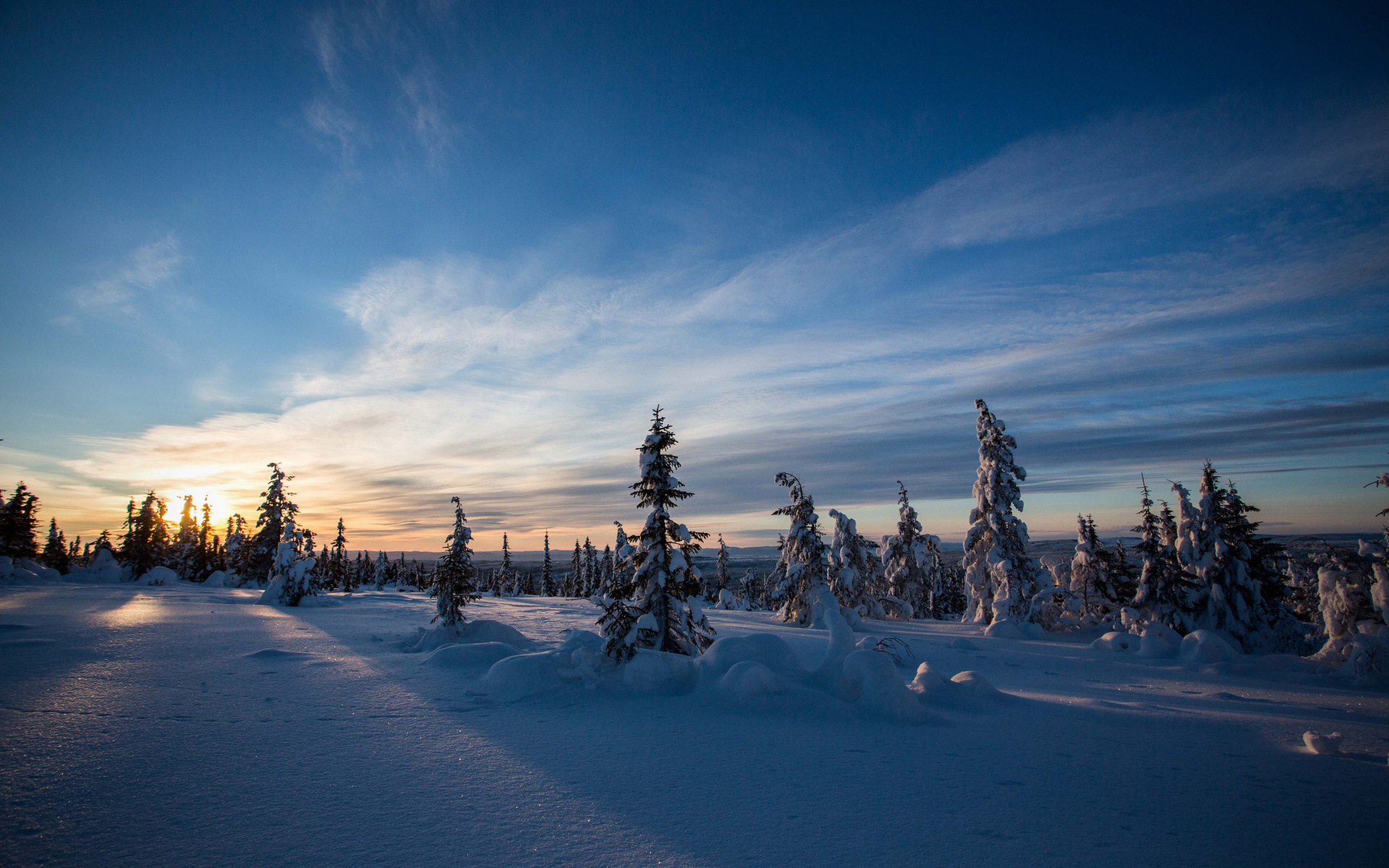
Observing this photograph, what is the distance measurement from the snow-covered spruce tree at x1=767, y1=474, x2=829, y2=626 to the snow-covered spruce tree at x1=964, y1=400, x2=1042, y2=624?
7.87m

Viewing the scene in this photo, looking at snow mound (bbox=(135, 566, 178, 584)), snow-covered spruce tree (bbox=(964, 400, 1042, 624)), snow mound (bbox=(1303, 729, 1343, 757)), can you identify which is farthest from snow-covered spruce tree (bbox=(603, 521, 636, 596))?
snow mound (bbox=(135, 566, 178, 584))

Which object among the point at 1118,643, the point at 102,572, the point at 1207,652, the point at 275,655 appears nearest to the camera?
the point at 275,655

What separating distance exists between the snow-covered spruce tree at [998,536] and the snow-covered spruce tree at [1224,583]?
571 centimetres

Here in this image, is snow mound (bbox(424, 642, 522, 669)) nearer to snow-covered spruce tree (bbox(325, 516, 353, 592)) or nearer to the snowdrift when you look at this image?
the snowdrift

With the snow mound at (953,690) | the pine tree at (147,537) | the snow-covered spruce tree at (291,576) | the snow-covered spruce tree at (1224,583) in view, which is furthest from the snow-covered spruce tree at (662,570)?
the pine tree at (147,537)

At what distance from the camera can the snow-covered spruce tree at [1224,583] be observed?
803 inches

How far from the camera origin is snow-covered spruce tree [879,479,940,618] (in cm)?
3741

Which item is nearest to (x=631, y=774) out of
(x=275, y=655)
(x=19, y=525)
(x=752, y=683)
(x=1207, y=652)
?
(x=752, y=683)

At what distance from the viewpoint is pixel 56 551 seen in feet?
199

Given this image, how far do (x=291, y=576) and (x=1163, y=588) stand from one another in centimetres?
4223

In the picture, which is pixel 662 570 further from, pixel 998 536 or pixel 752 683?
pixel 998 536

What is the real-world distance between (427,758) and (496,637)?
30.8 ft

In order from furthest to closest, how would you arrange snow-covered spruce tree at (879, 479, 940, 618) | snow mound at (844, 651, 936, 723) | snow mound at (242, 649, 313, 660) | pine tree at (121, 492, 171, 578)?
pine tree at (121, 492, 171, 578) → snow-covered spruce tree at (879, 479, 940, 618) → snow mound at (242, 649, 313, 660) → snow mound at (844, 651, 936, 723)

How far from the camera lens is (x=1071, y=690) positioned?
11.4 meters
